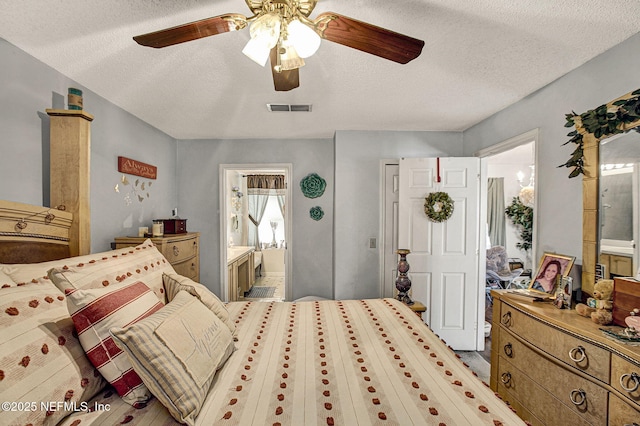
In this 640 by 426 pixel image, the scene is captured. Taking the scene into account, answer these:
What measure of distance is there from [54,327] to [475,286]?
3.36 metres

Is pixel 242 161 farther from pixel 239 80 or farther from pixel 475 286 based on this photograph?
pixel 475 286

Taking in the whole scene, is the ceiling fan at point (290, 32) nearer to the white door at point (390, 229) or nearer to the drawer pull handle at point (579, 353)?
the drawer pull handle at point (579, 353)

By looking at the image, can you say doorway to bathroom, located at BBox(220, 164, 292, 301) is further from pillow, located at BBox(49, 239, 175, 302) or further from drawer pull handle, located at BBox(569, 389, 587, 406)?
drawer pull handle, located at BBox(569, 389, 587, 406)

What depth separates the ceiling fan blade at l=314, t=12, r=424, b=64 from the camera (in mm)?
1013

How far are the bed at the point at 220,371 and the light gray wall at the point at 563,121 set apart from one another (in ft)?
4.27

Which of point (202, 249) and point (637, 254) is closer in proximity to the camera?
point (637, 254)

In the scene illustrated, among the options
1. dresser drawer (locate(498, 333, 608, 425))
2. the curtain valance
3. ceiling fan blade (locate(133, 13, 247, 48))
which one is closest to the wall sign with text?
ceiling fan blade (locate(133, 13, 247, 48))

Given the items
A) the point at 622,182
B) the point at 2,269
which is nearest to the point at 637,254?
the point at 622,182

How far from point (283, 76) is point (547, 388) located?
88.0 inches

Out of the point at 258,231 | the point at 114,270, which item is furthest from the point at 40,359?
the point at 258,231

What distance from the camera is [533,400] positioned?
1.57m

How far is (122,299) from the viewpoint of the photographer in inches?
41.8

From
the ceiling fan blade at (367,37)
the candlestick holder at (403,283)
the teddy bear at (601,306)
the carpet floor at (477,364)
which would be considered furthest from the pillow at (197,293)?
the carpet floor at (477,364)

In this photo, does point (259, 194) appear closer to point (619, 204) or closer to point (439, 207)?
point (439, 207)
